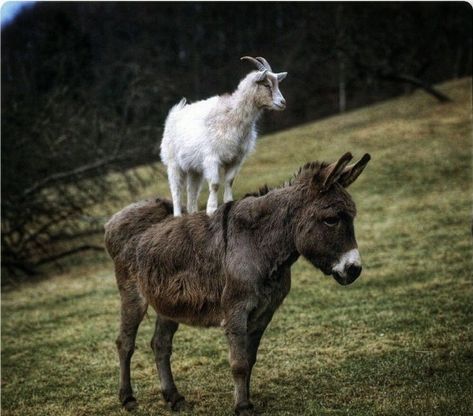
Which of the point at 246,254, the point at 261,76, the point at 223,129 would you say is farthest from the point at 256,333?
the point at 261,76

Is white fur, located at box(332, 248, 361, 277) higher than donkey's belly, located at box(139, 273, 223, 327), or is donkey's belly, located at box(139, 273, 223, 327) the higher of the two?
white fur, located at box(332, 248, 361, 277)

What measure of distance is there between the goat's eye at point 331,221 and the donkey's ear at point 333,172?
25 cm

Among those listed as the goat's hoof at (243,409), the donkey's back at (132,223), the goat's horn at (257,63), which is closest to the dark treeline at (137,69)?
the donkey's back at (132,223)

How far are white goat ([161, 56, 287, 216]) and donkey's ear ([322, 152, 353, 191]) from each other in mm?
642

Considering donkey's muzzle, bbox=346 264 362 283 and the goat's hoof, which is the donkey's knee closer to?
the goat's hoof

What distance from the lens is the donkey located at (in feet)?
16.9

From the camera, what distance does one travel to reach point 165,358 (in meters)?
6.70

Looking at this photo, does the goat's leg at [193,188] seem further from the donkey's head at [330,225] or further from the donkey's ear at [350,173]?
the donkey's ear at [350,173]

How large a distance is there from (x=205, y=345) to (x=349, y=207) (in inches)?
198

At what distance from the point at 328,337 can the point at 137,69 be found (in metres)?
9.37

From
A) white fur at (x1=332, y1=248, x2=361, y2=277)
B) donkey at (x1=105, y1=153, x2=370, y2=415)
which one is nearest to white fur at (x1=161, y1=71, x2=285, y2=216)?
donkey at (x1=105, y1=153, x2=370, y2=415)

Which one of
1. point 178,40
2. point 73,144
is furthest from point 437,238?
point 178,40

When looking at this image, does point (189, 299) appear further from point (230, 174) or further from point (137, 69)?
point (137, 69)

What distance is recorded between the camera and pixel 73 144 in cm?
1762
